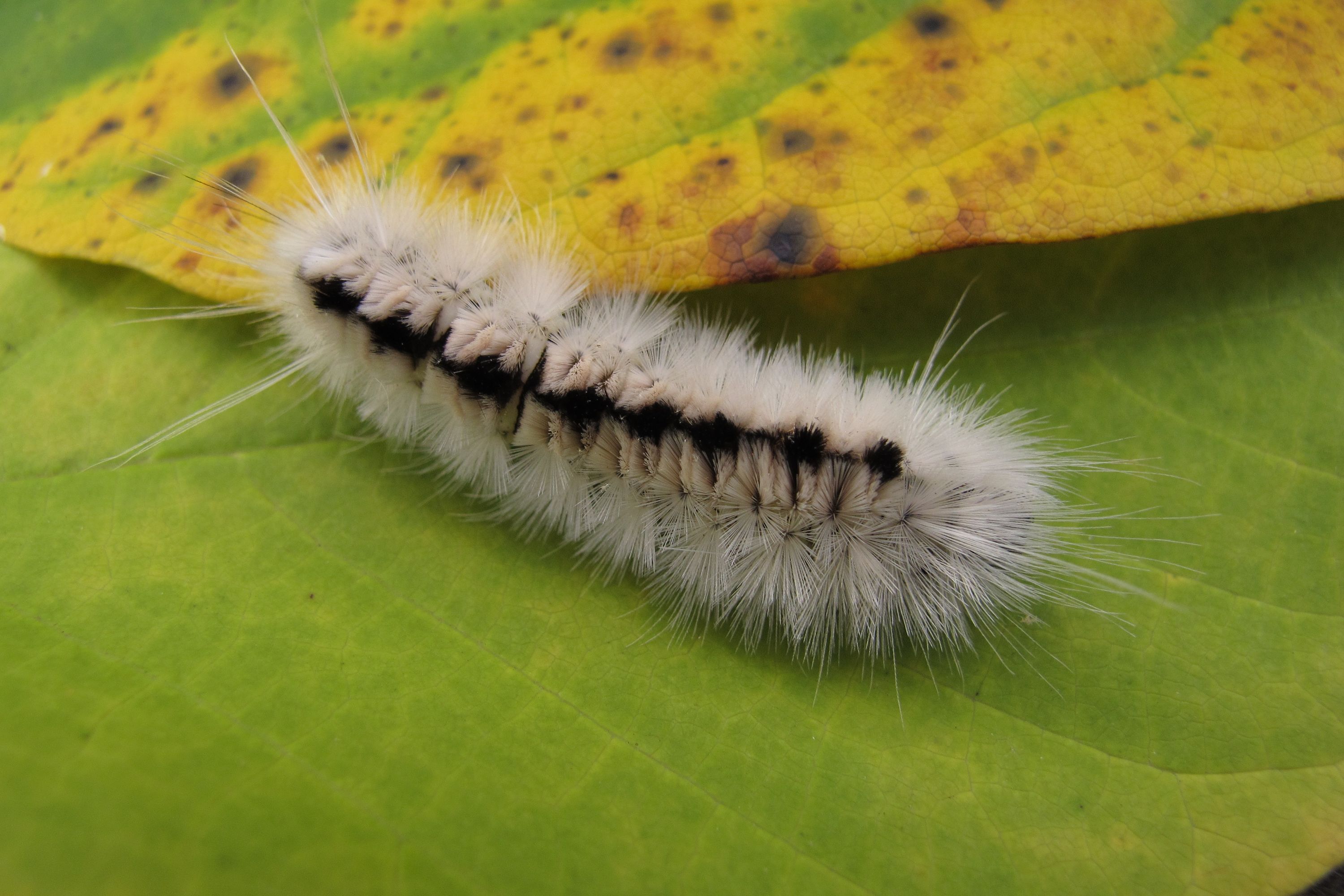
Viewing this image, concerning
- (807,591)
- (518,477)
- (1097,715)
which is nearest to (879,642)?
(807,591)

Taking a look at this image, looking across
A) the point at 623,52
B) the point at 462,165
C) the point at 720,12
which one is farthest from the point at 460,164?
the point at 720,12

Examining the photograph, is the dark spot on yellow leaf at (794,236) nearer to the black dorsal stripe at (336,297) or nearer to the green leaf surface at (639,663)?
the green leaf surface at (639,663)

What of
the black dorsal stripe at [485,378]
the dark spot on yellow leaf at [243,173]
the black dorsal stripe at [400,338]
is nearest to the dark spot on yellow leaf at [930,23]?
the black dorsal stripe at [485,378]

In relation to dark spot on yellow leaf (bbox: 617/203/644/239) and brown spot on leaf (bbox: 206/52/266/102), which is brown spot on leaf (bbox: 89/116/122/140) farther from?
dark spot on yellow leaf (bbox: 617/203/644/239)

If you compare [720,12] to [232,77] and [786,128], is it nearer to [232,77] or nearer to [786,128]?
[786,128]

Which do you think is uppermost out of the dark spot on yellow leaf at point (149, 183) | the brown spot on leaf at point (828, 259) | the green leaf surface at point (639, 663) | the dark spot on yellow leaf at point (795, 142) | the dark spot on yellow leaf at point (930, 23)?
the dark spot on yellow leaf at point (930, 23)
